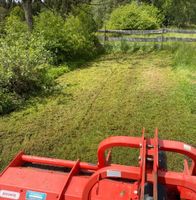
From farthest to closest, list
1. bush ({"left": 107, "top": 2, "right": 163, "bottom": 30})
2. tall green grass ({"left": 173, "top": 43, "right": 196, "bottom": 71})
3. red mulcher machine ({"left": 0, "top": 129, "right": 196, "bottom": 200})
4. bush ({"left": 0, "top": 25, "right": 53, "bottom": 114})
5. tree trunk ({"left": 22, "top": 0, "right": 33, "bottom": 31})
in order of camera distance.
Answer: bush ({"left": 107, "top": 2, "right": 163, "bottom": 30}) < tree trunk ({"left": 22, "top": 0, "right": 33, "bottom": 31}) < tall green grass ({"left": 173, "top": 43, "right": 196, "bottom": 71}) < bush ({"left": 0, "top": 25, "right": 53, "bottom": 114}) < red mulcher machine ({"left": 0, "top": 129, "right": 196, "bottom": 200})

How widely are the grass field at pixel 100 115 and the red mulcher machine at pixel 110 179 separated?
53.9 inches

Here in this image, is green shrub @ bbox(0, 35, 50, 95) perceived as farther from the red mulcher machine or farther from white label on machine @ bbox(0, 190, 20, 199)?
white label on machine @ bbox(0, 190, 20, 199)

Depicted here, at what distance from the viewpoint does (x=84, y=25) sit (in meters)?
12.0

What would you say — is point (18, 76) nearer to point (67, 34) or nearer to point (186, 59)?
point (67, 34)

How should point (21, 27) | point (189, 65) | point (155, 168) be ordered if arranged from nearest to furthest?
1. point (155, 168)
2. point (189, 65)
3. point (21, 27)

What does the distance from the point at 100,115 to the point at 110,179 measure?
3.31m

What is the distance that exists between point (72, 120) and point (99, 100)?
48.9 inches

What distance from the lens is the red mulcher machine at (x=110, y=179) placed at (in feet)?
7.92

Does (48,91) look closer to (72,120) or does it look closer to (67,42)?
(72,120)

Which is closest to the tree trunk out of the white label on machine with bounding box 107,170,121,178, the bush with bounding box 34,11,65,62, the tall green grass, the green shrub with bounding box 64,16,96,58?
the bush with bounding box 34,11,65,62

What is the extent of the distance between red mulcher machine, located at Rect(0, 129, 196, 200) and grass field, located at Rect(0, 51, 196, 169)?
4.49 feet

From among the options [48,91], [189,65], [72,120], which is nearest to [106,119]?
[72,120]

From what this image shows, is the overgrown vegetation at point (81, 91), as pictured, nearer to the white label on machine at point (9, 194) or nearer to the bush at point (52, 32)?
the bush at point (52, 32)

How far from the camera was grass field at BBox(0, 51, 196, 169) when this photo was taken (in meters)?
5.01
